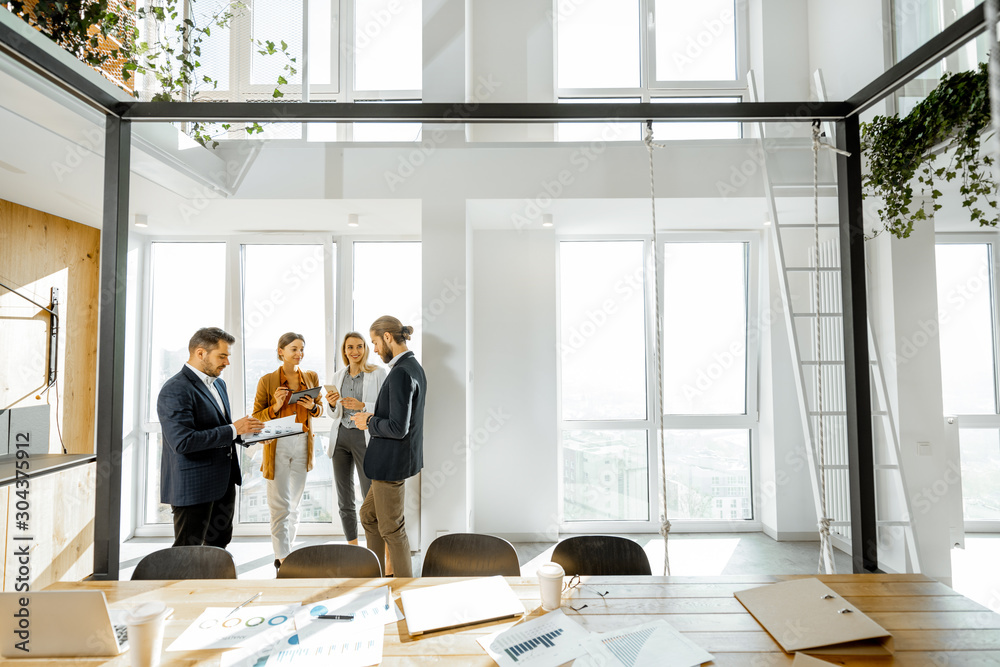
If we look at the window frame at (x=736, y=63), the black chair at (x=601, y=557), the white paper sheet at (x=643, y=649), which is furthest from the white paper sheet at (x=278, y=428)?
the window frame at (x=736, y=63)

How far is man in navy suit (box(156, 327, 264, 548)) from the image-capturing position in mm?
2459

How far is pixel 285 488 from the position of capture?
3.37 m

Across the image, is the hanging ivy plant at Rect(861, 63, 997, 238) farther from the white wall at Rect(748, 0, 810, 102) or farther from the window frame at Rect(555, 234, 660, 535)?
the window frame at Rect(555, 234, 660, 535)

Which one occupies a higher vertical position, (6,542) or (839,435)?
(839,435)

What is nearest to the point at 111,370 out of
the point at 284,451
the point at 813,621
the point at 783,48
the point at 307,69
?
the point at 284,451

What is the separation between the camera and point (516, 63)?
394cm

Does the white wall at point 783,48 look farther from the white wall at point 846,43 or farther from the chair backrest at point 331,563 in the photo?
the chair backrest at point 331,563

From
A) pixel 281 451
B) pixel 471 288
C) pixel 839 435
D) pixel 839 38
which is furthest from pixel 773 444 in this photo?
pixel 281 451

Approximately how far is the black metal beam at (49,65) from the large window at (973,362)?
5.54 metres

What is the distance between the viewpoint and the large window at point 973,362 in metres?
4.08

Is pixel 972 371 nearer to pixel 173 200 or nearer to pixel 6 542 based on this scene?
pixel 173 200

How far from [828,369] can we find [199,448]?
4085 mm

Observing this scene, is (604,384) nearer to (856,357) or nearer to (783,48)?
(856,357)

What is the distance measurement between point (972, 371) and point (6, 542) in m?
6.60
